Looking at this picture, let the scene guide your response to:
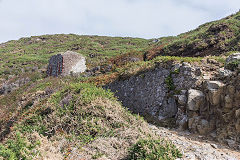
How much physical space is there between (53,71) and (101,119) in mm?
16638

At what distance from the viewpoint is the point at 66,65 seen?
21938 millimetres

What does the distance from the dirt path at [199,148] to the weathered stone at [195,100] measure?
1.09 meters

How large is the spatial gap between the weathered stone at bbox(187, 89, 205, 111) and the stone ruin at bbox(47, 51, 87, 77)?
1567 cm

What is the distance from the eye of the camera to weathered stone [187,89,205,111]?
7.83 meters

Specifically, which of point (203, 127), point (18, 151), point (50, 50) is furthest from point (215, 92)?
point (50, 50)

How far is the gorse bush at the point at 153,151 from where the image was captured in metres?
5.04

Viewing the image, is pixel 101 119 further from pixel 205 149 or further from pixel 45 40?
pixel 45 40

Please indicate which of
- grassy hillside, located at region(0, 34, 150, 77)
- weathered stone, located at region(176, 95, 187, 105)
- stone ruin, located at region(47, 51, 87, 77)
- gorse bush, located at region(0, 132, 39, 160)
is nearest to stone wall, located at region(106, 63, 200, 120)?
weathered stone, located at region(176, 95, 187, 105)

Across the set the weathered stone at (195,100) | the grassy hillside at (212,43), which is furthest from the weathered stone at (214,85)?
the grassy hillside at (212,43)

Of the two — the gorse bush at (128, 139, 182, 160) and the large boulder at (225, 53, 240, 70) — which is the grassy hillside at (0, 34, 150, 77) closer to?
the large boulder at (225, 53, 240, 70)

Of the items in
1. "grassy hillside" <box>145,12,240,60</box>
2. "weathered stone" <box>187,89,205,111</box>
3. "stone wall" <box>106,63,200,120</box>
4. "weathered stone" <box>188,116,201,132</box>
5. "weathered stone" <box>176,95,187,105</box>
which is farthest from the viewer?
"grassy hillside" <box>145,12,240,60</box>

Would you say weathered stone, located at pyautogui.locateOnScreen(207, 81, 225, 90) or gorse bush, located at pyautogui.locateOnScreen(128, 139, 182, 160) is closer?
gorse bush, located at pyautogui.locateOnScreen(128, 139, 182, 160)

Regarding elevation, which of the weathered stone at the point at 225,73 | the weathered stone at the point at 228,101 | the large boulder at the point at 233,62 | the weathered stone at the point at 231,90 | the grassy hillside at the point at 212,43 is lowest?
the weathered stone at the point at 228,101

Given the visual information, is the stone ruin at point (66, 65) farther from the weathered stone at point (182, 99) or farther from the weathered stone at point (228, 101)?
the weathered stone at point (228, 101)
